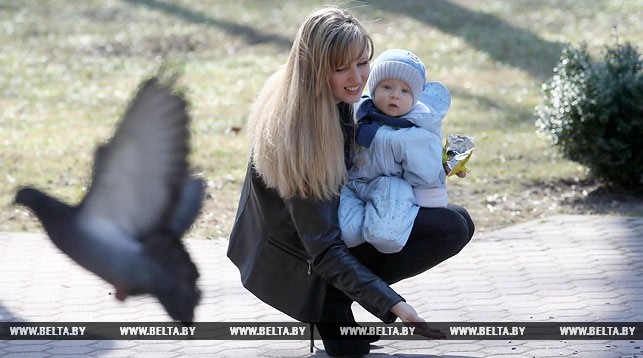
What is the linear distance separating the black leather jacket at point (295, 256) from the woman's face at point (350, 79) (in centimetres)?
40

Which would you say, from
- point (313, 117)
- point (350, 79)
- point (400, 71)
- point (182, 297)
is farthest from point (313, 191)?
point (182, 297)

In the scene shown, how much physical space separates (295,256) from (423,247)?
53 cm

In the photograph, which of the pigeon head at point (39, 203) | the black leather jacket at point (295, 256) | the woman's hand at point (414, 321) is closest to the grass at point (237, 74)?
the pigeon head at point (39, 203)

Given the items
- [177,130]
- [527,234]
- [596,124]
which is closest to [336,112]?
[177,130]

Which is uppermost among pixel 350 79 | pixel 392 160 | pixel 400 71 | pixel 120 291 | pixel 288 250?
pixel 400 71

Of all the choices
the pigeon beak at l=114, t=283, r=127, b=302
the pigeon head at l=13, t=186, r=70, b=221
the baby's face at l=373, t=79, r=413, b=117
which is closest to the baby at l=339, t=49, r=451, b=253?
the baby's face at l=373, t=79, r=413, b=117

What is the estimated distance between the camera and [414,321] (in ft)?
10.6

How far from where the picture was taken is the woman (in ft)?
11.4

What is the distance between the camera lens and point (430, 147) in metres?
3.62

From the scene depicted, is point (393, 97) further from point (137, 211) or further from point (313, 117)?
point (137, 211)

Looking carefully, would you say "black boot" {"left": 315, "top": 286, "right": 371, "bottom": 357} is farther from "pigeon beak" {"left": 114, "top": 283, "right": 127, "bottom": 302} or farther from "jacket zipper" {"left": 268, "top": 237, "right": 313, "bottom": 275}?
"pigeon beak" {"left": 114, "top": 283, "right": 127, "bottom": 302}

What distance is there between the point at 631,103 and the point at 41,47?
10.0m

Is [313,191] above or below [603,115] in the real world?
below

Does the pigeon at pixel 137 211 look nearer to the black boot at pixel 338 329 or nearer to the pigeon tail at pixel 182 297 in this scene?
the pigeon tail at pixel 182 297
